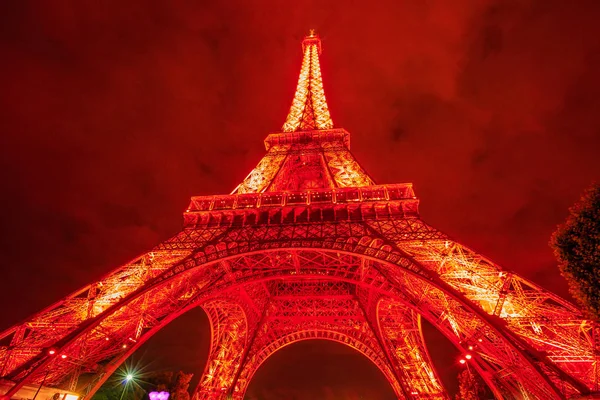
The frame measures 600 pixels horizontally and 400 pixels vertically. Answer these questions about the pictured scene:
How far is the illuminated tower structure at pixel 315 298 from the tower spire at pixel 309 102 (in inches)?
12.5

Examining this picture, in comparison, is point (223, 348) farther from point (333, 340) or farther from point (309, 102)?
point (309, 102)

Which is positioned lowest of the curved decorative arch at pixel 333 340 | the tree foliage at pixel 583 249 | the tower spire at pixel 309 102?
the tree foliage at pixel 583 249

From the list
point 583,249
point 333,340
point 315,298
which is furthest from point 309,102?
point 583,249

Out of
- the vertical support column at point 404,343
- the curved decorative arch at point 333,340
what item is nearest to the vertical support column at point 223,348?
the curved decorative arch at point 333,340

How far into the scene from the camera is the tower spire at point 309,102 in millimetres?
23062

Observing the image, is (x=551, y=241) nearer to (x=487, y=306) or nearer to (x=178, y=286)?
(x=487, y=306)

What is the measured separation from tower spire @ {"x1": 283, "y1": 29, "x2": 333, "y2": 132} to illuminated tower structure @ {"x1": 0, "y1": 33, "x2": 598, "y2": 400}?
12.5 inches

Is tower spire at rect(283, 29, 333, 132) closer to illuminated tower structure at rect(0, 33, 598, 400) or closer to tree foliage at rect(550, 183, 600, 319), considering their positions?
illuminated tower structure at rect(0, 33, 598, 400)

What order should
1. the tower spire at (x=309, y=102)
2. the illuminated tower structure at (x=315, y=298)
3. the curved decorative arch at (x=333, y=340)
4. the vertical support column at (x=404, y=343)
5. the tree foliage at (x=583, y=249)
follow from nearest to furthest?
the tree foliage at (x=583, y=249)
the illuminated tower structure at (x=315, y=298)
the vertical support column at (x=404, y=343)
the curved decorative arch at (x=333, y=340)
the tower spire at (x=309, y=102)

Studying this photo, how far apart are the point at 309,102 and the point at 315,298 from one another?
15411mm

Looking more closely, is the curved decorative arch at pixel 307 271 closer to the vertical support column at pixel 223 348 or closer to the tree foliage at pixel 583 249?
the tree foliage at pixel 583 249

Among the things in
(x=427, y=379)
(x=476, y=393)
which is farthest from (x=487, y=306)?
(x=476, y=393)

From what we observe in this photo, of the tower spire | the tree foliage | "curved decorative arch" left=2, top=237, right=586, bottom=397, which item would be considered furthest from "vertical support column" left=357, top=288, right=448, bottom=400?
the tower spire

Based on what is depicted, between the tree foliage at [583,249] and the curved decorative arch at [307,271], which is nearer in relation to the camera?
the tree foliage at [583,249]
